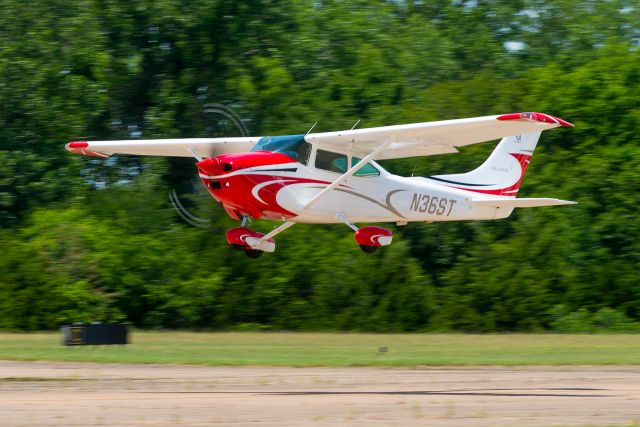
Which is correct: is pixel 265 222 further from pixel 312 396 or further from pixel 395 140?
pixel 312 396

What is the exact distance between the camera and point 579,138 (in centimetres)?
3491

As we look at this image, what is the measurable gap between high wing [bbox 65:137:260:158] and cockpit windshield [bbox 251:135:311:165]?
97 centimetres

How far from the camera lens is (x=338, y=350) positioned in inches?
795

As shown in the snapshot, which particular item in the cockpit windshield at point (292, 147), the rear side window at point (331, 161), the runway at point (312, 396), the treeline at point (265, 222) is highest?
the runway at point (312, 396)

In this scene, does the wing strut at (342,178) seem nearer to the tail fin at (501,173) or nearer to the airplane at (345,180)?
the airplane at (345,180)

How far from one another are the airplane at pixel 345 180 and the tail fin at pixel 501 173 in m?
0.03

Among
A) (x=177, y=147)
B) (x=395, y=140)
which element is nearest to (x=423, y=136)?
(x=395, y=140)

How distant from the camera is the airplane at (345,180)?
66.7 ft

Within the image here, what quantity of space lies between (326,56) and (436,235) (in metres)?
9.54

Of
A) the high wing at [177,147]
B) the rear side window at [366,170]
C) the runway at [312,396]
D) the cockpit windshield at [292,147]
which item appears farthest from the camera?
the high wing at [177,147]

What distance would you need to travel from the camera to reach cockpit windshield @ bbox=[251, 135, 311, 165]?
2106 centimetres

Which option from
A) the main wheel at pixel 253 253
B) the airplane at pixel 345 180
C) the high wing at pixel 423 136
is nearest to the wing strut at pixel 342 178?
the airplane at pixel 345 180

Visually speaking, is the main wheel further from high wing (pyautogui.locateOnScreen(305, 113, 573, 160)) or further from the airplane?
high wing (pyautogui.locateOnScreen(305, 113, 573, 160))

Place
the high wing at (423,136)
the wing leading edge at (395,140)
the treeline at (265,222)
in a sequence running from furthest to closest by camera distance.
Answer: the treeline at (265,222), the high wing at (423,136), the wing leading edge at (395,140)
